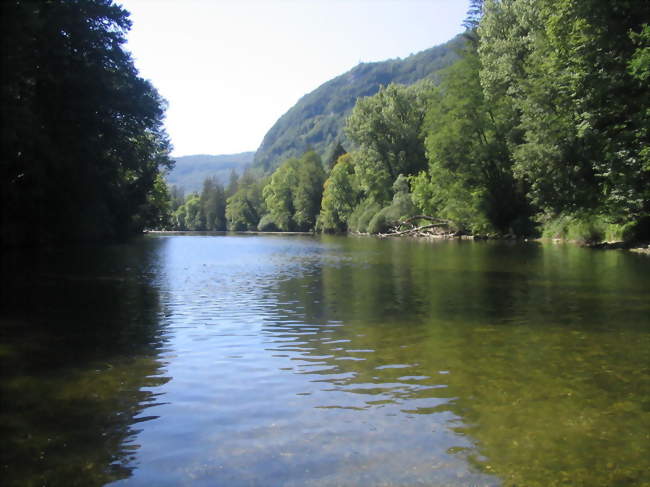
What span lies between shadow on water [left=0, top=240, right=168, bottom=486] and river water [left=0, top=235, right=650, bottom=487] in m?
0.03

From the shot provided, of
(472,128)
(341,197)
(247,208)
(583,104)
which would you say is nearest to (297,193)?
(341,197)

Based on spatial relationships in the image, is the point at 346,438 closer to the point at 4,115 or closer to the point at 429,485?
the point at 429,485

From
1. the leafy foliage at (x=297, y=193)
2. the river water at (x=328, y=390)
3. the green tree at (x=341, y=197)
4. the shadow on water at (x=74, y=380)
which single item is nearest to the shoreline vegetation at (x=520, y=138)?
the green tree at (x=341, y=197)

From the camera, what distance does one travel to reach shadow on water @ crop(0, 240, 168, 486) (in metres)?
4.72

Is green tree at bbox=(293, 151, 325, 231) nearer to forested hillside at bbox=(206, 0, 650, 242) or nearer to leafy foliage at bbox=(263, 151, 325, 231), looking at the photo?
leafy foliage at bbox=(263, 151, 325, 231)

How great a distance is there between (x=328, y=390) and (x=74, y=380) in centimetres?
326

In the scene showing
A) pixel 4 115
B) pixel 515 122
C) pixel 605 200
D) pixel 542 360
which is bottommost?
pixel 542 360

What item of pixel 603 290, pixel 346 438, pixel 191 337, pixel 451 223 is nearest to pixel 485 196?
pixel 451 223

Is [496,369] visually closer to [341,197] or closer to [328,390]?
[328,390]

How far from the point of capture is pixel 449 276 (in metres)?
19.8

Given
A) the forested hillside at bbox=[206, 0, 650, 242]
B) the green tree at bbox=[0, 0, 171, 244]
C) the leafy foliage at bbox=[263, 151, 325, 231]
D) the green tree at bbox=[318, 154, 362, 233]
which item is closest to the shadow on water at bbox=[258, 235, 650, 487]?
the forested hillside at bbox=[206, 0, 650, 242]

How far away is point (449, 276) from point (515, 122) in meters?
30.8

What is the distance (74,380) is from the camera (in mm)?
7105

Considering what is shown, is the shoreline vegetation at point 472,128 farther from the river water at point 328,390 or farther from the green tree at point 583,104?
the river water at point 328,390
